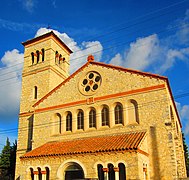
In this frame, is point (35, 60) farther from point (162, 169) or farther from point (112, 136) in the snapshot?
point (162, 169)

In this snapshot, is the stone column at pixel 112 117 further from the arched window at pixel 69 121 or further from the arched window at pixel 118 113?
the arched window at pixel 69 121

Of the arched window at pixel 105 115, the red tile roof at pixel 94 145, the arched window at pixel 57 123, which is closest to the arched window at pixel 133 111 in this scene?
the red tile roof at pixel 94 145

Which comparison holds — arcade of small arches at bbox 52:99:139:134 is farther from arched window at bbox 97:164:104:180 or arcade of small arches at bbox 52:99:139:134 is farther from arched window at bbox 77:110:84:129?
arched window at bbox 97:164:104:180

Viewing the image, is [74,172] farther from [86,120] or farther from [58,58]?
[58,58]

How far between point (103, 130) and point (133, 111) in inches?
126

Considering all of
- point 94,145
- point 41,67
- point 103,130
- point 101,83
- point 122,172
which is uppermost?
point 41,67

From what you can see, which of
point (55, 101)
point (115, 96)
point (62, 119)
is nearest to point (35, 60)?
point (55, 101)

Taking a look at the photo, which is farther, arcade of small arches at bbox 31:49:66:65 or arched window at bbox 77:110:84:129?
arcade of small arches at bbox 31:49:66:65

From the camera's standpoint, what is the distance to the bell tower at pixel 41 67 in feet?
102

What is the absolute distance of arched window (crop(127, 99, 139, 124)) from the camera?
22.2 metres

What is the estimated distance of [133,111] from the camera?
2244cm

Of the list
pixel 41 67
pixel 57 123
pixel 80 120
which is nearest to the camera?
pixel 80 120

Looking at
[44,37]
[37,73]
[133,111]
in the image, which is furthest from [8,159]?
[133,111]

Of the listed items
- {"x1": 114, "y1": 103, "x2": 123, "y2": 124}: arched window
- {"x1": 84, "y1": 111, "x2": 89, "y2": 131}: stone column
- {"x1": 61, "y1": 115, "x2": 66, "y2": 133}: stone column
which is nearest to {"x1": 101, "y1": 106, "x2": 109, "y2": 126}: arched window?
{"x1": 114, "y1": 103, "x2": 123, "y2": 124}: arched window
